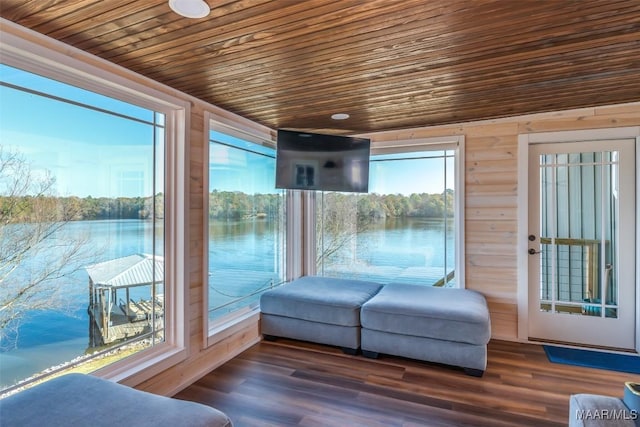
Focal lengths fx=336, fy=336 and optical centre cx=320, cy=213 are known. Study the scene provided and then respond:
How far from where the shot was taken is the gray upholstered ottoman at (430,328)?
8.63ft

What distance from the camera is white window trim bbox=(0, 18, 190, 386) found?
1.69 metres

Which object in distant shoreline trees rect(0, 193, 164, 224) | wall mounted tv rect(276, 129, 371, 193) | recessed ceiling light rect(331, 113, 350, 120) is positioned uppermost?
recessed ceiling light rect(331, 113, 350, 120)

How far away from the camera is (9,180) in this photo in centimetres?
167

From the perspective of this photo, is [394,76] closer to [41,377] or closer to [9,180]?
[9,180]

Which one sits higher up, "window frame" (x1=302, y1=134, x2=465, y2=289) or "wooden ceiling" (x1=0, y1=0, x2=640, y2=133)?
"wooden ceiling" (x1=0, y1=0, x2=640, y2=133)

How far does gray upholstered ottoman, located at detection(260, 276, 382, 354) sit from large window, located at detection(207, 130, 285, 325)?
32 cm

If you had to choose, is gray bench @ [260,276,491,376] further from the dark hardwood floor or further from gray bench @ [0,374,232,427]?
gray bench @ [0,374,232,427]

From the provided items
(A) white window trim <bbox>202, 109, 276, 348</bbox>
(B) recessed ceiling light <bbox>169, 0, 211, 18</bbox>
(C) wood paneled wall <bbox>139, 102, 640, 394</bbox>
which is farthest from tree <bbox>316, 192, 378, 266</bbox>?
(B) recessed ceiling light <bbox>169, 0, 211, 18</bbox>

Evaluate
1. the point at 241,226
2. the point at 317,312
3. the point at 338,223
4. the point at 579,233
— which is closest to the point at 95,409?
the point at 317,312

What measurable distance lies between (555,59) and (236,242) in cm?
284

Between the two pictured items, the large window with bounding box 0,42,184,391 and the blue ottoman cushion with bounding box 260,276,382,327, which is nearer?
the large window with bounding box 0,42,184,391

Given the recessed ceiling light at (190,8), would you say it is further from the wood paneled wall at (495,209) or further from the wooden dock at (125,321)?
the wood paneled wall at (495,209)

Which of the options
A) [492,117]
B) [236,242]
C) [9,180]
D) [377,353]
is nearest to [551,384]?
[377,353]

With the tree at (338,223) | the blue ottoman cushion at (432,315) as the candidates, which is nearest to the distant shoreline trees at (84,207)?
the blue ottoman cushion at (432,315)
